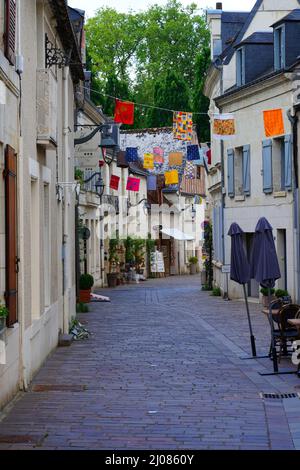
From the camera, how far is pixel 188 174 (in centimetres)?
5925

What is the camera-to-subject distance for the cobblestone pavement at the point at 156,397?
334 inches

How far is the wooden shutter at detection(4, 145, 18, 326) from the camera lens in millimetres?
9805

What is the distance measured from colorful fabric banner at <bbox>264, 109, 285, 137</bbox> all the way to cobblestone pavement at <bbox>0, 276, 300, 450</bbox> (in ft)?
23.2

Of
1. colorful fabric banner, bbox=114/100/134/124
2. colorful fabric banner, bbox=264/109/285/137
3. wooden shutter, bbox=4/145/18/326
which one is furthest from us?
colorful fabric banner, bbox=114/100/134/124

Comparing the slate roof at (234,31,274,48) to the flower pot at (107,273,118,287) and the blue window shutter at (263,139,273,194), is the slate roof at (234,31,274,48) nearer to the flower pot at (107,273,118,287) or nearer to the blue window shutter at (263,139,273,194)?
the blue window shutter at (263,139,273,194)

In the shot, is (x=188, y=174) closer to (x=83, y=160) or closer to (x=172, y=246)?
(x=172, y=246)

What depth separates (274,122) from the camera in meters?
24.6

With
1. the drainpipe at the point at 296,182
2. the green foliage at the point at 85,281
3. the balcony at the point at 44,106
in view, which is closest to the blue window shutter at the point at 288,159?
the drainpipe at the point at 296,182

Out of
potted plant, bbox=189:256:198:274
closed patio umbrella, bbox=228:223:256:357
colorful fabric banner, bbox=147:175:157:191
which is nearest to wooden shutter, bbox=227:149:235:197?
closed patio umbrella, bbox=228:223:256:357

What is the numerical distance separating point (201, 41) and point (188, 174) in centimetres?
1150

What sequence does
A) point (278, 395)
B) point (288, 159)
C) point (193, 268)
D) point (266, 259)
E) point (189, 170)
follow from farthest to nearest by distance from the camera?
point (193, 268) → point (189, 170) → point (288, 159) → point (266, 259) → point (278, 395)

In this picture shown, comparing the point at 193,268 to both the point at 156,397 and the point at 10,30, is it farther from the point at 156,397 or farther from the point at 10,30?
the point at 10,30

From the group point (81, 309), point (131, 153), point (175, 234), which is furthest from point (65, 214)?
point (175, 234)

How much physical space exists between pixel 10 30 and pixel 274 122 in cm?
1537
